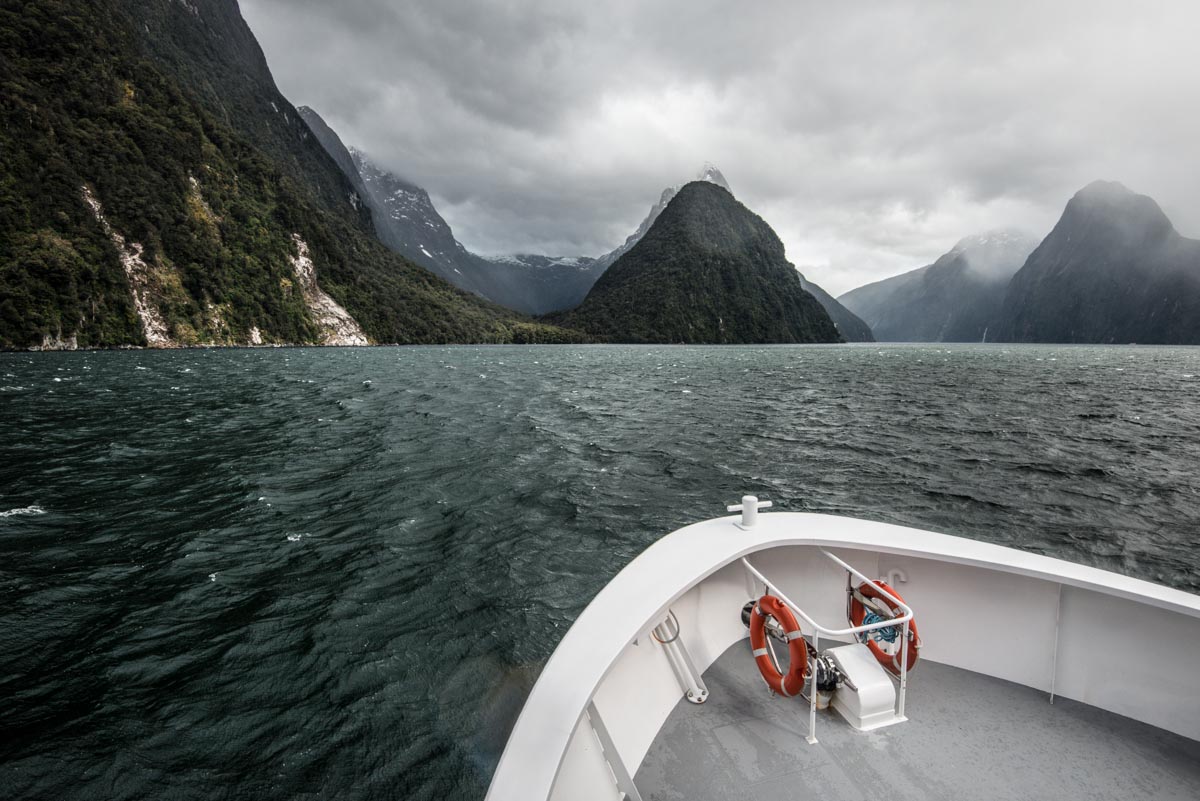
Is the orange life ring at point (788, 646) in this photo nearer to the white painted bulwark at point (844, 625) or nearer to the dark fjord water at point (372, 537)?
the white painted bulwark at point (844, 625)

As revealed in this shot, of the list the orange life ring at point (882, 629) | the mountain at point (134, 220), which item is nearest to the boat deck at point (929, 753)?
the orange life ring at point (882, 629)

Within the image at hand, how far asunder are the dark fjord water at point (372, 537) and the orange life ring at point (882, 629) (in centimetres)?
423

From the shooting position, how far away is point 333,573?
363 inches

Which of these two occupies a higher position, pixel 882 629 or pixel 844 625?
pixel 882 629

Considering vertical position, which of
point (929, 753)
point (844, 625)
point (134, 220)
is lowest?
point (929, 753)

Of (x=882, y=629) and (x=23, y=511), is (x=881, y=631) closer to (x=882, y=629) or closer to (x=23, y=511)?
(x=882, y=629)

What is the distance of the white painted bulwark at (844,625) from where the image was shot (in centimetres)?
340

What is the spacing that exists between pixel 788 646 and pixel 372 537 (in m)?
9.18

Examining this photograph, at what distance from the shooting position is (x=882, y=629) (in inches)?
190

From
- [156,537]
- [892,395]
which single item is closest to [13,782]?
[156,537]

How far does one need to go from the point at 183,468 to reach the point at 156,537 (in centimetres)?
633

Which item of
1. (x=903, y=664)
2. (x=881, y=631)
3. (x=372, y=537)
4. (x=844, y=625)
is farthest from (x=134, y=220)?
(x=903, y=664)

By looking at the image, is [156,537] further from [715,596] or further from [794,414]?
[794,414]

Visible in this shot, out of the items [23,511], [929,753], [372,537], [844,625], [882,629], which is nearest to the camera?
[929,753]
